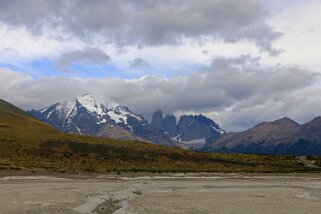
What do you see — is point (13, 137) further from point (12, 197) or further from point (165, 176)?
point (12, 197)

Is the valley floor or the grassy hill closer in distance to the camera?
the valley floor

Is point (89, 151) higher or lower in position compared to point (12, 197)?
higher

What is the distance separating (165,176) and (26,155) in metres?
36.1

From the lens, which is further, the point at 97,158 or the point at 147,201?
the point at 97,158

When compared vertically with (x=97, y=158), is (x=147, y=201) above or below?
below

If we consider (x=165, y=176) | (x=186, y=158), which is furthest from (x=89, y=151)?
(x=165, y=176)

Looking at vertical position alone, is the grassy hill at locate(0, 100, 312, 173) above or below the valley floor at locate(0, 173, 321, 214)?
above

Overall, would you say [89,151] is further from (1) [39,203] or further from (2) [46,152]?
(1) [39,203]

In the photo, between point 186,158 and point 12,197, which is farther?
point 186,158

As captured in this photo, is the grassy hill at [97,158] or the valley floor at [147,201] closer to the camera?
the valley floor at [147,201]

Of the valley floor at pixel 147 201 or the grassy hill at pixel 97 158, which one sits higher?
the grassy hill at pixel 97 158

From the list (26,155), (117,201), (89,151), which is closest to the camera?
(117,201)

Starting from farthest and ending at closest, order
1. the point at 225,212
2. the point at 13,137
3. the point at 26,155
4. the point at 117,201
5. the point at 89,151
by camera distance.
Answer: the point at 13,137 → the point at 89,151 → the point at 26,155 → the point at 117,201 → the point at 225,212

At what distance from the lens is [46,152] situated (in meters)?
98.5
